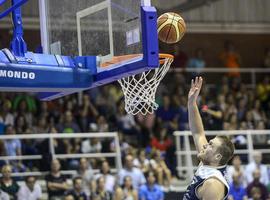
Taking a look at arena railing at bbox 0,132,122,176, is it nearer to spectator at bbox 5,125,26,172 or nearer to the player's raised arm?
spectator at bbox 5,125,26,172

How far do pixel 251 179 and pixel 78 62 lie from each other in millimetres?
7129

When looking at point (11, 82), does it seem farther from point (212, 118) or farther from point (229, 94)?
point (229, 94)

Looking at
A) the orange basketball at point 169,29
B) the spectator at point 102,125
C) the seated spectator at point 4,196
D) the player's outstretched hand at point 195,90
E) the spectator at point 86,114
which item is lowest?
the seated spectator at point 4,196

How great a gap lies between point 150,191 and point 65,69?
6039 millimetres

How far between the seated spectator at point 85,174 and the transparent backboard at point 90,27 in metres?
5.30

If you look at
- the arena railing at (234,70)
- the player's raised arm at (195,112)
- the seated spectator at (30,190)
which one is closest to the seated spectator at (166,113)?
the arena railing at (234,70)

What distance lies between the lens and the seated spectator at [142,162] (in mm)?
13328

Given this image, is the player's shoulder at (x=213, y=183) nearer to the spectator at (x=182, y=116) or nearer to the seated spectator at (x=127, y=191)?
the seated spectator at (x=127, y=191)

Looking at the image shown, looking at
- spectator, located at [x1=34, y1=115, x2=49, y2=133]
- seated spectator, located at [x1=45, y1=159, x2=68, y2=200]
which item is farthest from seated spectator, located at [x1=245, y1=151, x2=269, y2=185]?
spectator, located at [x1=34, y1=115, x2=49, y2=133]

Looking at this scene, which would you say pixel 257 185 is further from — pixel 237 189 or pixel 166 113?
pixel 166 113

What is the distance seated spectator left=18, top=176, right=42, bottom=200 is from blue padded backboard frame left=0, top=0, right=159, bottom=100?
16.2 ft

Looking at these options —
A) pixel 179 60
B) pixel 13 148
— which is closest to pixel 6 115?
pixel 13 148

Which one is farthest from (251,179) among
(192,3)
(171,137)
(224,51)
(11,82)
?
(11,82)

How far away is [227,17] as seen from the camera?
1888 cm
